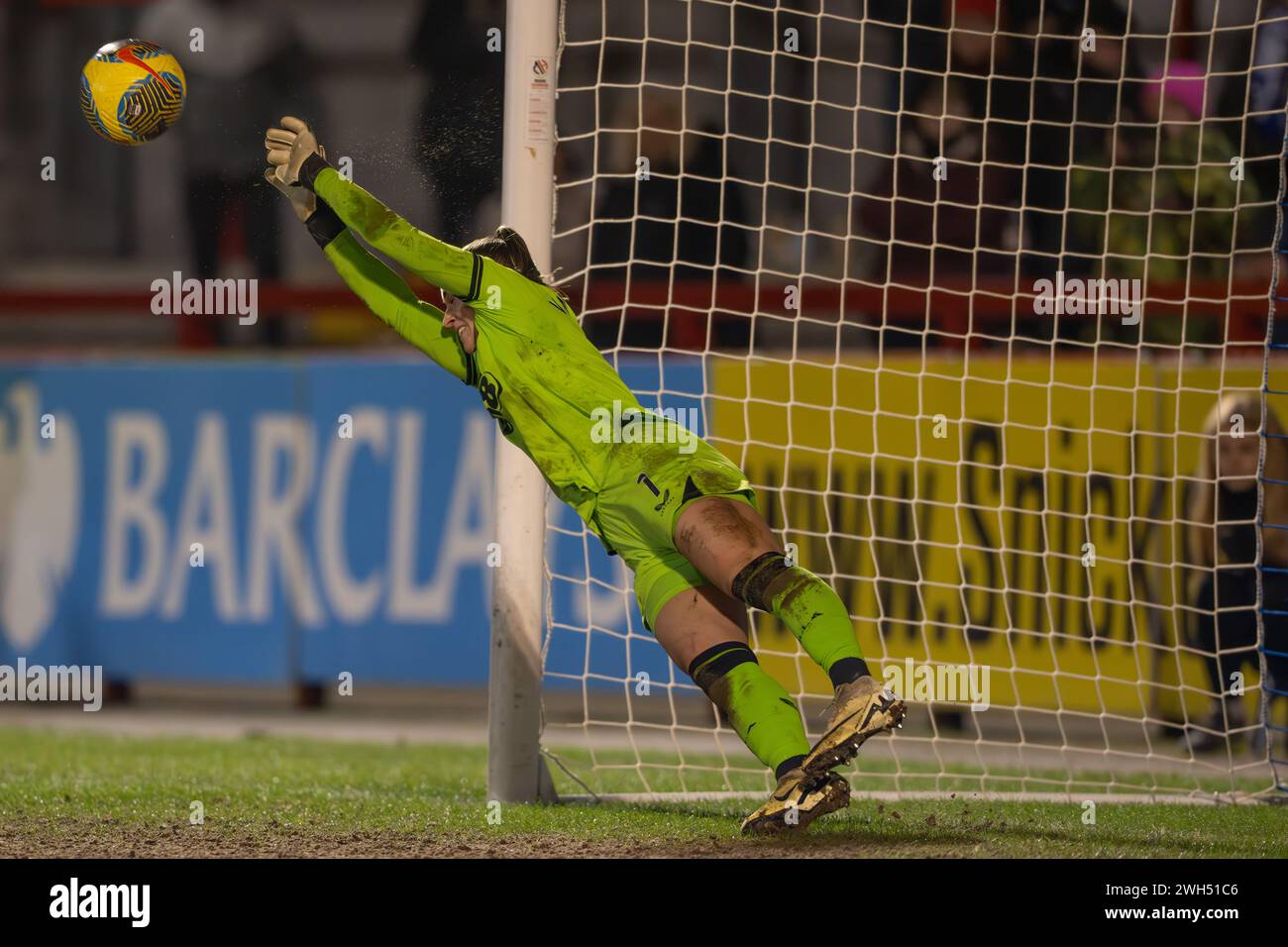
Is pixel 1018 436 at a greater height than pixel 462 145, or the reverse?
pixel 462 145

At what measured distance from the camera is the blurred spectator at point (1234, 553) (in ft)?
24.9

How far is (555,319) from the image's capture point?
5195 millimetres

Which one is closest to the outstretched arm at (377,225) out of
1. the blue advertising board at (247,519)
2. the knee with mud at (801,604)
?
the knee with mud at (801,604)

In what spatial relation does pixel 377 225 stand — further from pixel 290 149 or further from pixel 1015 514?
pixel 1015 514

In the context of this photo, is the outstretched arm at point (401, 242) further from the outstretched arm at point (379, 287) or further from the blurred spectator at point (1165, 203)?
the blurred spectator at point (1165, 203)

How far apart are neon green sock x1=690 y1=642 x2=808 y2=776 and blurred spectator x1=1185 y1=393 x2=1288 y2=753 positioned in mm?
3289

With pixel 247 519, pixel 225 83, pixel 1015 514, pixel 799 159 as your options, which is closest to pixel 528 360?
pixel 1015 514

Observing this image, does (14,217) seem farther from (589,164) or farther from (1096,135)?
(1096,135)

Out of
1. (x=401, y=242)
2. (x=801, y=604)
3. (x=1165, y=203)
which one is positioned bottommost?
(x=801, y=604)

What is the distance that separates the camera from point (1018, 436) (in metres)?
8.11

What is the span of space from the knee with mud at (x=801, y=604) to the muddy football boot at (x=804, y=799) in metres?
0.30

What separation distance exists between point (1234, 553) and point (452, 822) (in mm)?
4260

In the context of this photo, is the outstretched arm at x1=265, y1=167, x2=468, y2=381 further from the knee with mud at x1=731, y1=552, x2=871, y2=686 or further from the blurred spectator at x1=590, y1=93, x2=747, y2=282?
the blurred spectator at x1=590, y1=93, x2=747, y2=282
